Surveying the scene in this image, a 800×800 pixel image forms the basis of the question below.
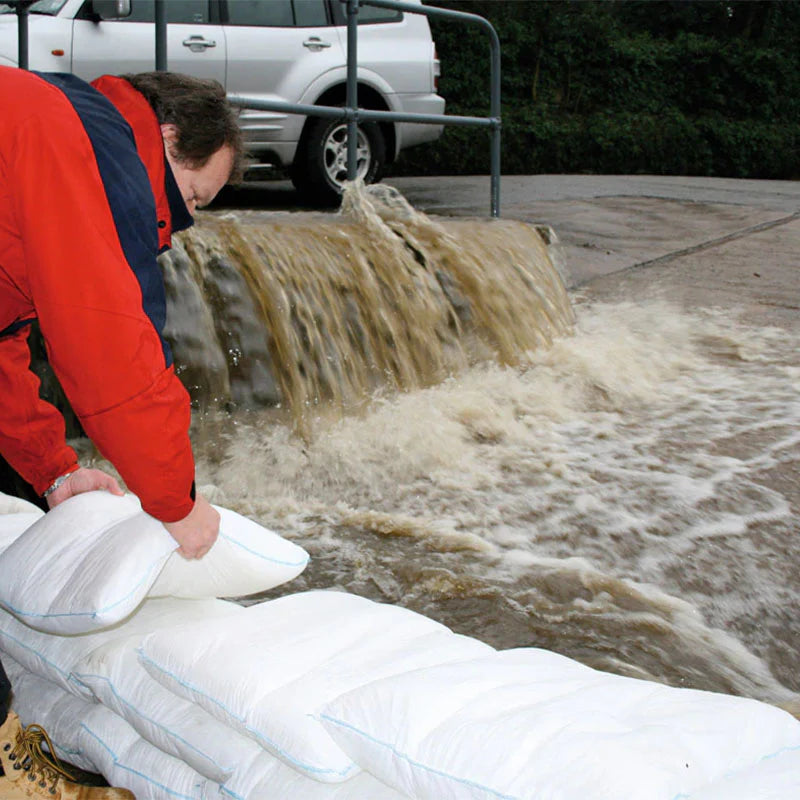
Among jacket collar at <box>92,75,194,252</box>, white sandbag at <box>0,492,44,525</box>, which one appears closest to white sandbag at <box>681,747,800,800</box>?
jacket collar at <box>92,75,194,252</box>

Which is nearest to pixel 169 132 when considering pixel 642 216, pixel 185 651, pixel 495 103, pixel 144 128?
A: pixel 144 128

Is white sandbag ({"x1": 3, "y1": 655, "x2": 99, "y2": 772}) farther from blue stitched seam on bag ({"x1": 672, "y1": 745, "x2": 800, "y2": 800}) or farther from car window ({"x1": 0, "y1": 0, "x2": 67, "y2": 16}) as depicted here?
car window ({"x1": 0, "y1": 0, "x2": 67, "y2": 16})

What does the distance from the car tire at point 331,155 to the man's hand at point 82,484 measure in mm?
5543

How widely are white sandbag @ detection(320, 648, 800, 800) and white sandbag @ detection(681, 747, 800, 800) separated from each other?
0.01 meters

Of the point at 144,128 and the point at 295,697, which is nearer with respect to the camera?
the point at 295,697

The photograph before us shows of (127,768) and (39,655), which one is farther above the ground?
(39,655)

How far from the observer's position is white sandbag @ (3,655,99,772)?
197 cm

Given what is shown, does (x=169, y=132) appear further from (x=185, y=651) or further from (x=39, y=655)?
(x=39, y=655)

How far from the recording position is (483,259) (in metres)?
6.01

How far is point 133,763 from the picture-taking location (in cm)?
183

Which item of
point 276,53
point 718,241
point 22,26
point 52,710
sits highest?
point 276,53

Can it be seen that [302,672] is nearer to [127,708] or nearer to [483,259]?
[127,708]

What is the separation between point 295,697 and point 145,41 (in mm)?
6122

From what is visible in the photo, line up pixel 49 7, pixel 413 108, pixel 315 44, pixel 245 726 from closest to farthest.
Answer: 1. pixel 245 726
2. pixel 49 7
3. pixel 315 44
4. pixel 413 108
